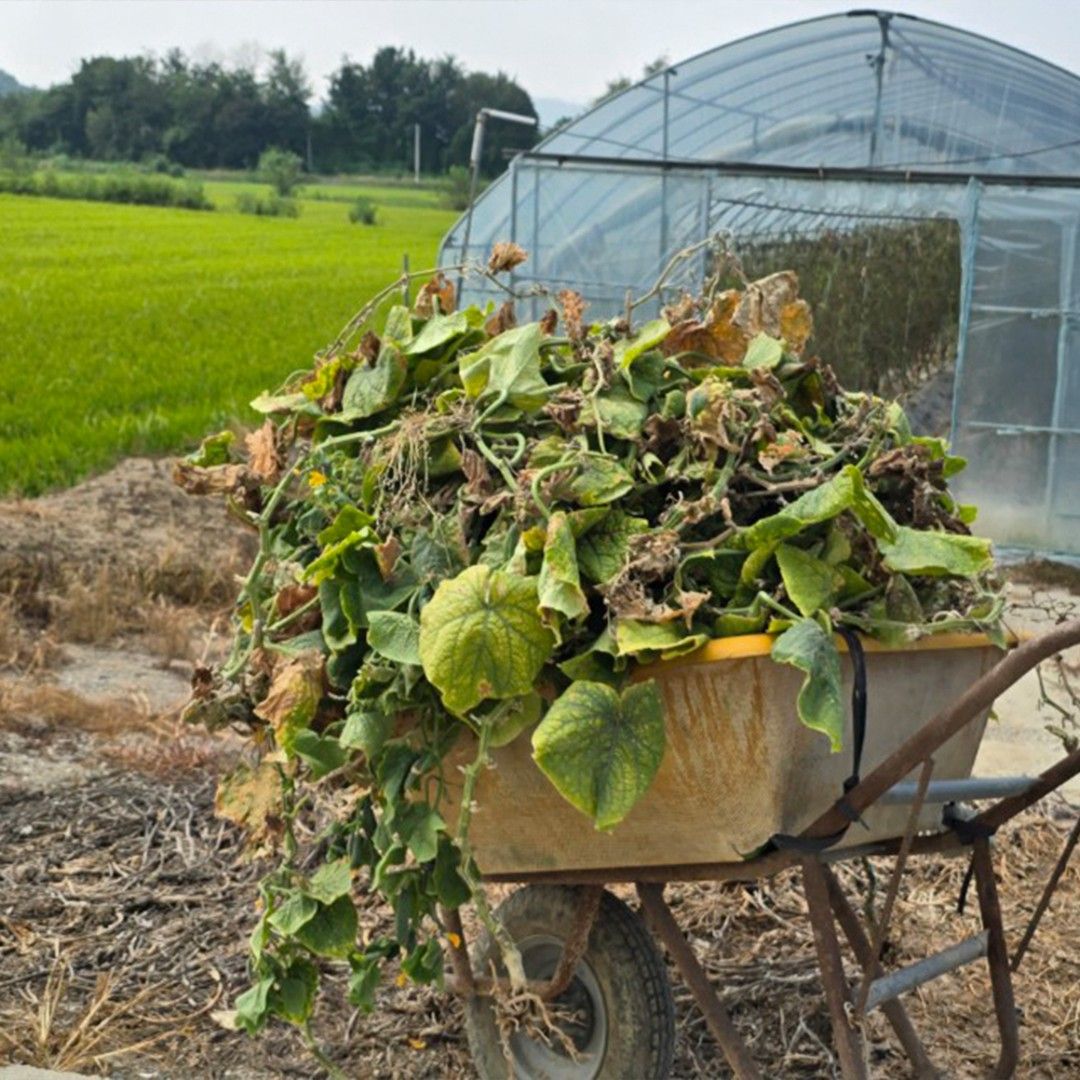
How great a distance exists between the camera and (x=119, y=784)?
187 inches

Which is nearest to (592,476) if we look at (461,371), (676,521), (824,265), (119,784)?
(676,521)

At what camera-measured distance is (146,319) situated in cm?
1934

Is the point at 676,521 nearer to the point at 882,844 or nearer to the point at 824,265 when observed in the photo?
the point at 882,844

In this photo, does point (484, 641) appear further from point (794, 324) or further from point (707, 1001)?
point (794, 324)

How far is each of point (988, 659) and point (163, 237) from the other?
3377 centimetres

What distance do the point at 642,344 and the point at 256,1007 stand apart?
4.29 feet

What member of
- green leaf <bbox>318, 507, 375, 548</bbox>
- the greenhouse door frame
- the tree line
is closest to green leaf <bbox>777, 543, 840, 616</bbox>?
green leaf <bbox>318, 507, 375, 548</bbox>

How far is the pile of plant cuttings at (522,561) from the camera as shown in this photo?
2510 millimetres

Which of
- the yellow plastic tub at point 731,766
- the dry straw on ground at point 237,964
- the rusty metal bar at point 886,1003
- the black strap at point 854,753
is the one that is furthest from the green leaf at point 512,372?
the dry straw on ground at point 237,964

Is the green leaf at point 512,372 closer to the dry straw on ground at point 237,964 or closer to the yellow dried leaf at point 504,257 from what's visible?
the yellow dried leaf at point 504,257

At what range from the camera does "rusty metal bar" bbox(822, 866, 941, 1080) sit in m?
3.04

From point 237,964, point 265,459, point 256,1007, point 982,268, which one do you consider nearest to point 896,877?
point 256,1007

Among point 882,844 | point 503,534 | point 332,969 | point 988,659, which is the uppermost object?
point 503,534

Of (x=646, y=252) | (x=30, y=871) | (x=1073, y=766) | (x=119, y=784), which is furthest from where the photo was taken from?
(x=646, y=252)
